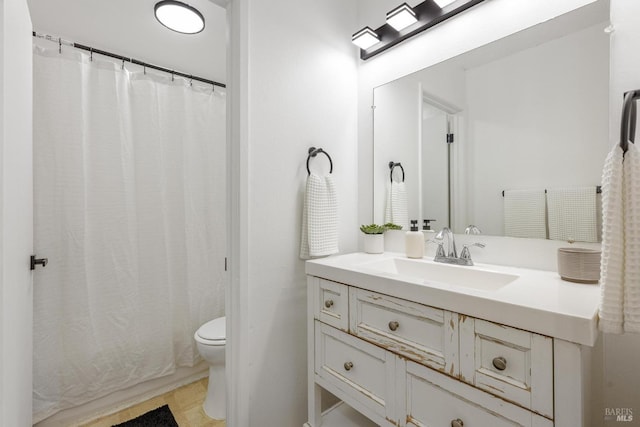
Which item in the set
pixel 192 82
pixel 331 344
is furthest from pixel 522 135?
pixel 192 82

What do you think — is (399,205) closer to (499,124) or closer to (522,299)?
(499,124)

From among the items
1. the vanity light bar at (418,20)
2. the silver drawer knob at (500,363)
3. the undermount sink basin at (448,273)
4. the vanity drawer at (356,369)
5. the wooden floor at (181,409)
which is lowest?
the wooden floor at (181,409)

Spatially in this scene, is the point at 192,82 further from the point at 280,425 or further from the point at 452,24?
the point at 280,425

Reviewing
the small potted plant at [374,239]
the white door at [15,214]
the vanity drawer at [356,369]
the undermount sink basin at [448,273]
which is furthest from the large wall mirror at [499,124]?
the white door at [15,214]

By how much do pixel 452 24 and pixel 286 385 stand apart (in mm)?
1844

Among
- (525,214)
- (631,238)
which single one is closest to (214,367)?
(525,214)

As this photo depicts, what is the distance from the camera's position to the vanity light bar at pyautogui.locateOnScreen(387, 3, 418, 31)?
132cm

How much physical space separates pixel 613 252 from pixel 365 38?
141cm

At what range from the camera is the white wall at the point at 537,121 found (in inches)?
37.8

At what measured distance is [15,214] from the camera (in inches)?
37.2

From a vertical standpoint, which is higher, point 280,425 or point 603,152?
point 603,152

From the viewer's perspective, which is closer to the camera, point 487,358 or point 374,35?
point 487,358

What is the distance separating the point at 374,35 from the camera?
4.89 ft

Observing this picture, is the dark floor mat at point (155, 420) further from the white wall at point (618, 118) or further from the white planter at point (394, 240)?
the white wall at point (618, 118)
